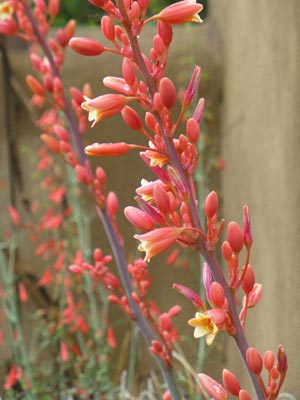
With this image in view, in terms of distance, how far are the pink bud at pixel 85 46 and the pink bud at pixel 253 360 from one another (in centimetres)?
35

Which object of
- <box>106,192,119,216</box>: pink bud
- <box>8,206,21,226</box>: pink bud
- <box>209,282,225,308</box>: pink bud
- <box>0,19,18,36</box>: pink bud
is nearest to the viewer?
<box>209,282,225,308</box>: pink bud

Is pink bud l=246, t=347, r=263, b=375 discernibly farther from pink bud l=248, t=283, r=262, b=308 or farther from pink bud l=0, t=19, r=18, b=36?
pink bud l=0, t=19, r=18, b=36

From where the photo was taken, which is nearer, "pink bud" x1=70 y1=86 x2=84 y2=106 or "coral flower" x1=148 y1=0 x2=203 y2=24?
"coral flower" x1=148 y1=0 x2=203 y2=24

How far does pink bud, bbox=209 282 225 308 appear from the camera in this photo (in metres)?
0.73

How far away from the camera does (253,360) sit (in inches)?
29.1

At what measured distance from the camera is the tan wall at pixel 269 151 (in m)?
1.59

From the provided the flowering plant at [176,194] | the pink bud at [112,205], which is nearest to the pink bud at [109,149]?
the flowering plant at [176,194]

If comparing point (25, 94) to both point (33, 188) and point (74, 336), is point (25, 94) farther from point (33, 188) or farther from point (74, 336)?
point (74, 336)

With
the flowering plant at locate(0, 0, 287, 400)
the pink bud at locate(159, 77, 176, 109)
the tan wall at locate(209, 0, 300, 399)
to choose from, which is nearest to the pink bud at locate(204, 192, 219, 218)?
the flowering plant at locate(0, 0, 287, 400)

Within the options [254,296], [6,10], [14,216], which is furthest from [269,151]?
[254,296]

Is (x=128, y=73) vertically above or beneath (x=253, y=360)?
above

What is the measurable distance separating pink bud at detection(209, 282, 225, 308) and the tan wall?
0.76 metres

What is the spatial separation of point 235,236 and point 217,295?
0.07m

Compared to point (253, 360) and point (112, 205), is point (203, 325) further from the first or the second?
point (112, 205)
